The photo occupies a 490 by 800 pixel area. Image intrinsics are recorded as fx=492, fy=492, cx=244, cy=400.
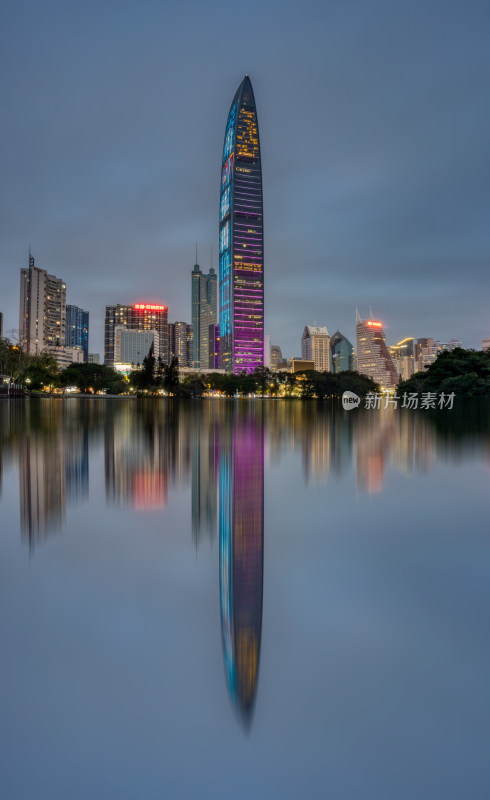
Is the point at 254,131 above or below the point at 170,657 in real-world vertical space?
above

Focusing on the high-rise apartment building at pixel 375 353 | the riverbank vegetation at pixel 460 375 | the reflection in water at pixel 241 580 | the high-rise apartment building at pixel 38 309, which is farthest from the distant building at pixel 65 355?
the reflection in water at pixel 241 580

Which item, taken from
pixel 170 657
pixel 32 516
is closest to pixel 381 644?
pixel 170 657

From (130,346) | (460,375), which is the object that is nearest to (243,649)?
(460,375)

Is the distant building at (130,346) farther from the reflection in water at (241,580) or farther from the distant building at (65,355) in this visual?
the reflection in water at (241,580)

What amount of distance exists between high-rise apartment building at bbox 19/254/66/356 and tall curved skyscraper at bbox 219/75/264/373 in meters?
54.3

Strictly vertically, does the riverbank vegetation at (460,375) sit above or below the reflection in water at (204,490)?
above

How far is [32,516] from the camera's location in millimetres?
4094

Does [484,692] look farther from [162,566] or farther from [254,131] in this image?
[254,131]

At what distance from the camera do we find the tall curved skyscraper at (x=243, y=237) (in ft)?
480

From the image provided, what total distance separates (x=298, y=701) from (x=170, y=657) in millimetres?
535

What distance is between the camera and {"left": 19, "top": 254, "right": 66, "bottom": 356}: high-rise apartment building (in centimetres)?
14700

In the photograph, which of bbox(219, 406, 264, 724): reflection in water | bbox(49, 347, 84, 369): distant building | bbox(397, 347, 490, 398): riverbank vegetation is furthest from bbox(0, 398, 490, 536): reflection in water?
bbox(49, 347, 84, 369): distant building

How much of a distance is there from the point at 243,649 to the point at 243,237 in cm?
15676

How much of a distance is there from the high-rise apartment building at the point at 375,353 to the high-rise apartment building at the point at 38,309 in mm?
100710
